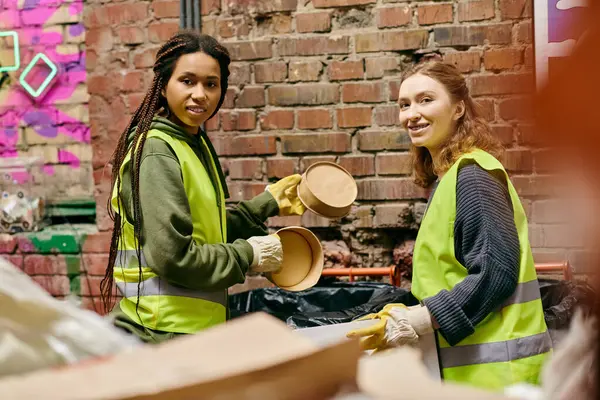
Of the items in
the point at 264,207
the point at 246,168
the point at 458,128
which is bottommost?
the point at 264,207

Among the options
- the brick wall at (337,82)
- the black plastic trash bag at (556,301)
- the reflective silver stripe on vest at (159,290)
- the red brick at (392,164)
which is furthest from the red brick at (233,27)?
the black plastic trash bag at (556,301)

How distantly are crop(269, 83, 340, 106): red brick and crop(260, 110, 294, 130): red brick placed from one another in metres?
0.04

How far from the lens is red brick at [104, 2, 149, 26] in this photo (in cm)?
293

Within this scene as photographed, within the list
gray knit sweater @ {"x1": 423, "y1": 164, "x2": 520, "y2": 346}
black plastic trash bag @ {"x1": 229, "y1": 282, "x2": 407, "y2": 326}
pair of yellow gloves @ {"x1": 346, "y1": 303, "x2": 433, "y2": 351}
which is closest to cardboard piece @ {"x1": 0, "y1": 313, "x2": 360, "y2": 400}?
pair of yellow gloves @ {"x1": 346, "y1": 303, "x2": 433, "y2": 351}

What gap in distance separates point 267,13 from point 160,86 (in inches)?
36.4

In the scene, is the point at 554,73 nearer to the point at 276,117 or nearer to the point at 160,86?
the point at 160,86

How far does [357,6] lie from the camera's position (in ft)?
9.09

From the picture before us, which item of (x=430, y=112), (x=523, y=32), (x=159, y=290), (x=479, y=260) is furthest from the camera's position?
(x=523, y=32)

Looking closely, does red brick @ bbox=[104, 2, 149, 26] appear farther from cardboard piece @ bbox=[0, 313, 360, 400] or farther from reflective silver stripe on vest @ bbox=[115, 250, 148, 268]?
cardboard piece @ bbox=[0, 313, 360, 400]

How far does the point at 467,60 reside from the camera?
2686 millimetres

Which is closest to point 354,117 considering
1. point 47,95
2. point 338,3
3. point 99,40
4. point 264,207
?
point 338,3

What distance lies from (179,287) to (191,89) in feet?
1.82

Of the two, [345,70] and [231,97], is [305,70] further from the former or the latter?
[231,97]

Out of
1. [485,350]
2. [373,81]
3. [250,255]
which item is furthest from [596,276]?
[373,81]
